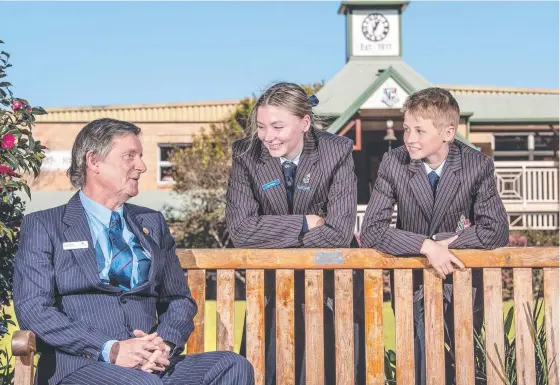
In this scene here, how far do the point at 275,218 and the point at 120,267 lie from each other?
39.8 inches

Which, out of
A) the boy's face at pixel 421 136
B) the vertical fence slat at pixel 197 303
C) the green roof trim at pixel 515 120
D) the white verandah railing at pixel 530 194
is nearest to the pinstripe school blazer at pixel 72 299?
the vertical fence slat at pixel 197 303

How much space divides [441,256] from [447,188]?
368 mm

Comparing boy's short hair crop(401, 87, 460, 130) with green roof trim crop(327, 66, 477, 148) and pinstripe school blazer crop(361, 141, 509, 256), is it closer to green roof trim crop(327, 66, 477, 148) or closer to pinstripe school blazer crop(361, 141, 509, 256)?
pinstripe school blazer crop(361, 141, 509, 256)

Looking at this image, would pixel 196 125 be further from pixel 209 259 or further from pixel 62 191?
pixel 209 259

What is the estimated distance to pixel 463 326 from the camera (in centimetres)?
481

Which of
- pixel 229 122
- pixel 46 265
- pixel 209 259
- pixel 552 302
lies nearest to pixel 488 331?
pixel 552 302

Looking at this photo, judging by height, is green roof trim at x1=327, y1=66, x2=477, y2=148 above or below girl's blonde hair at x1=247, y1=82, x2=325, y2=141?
above

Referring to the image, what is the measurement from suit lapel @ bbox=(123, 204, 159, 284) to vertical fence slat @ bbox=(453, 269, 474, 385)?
1630 millimetres

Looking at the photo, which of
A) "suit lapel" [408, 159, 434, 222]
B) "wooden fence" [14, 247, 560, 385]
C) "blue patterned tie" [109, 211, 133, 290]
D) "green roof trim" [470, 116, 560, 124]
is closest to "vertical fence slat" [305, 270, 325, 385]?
"wooden fence" [14, 247, 560, 385]

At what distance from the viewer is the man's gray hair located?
4117 mm

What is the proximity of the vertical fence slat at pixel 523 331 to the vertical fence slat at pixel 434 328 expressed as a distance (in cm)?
41

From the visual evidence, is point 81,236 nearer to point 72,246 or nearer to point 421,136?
point 72,246

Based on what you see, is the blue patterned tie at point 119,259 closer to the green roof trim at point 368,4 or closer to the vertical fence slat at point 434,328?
the vertical fence slat at point 434,328

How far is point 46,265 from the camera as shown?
3977 millimetres
